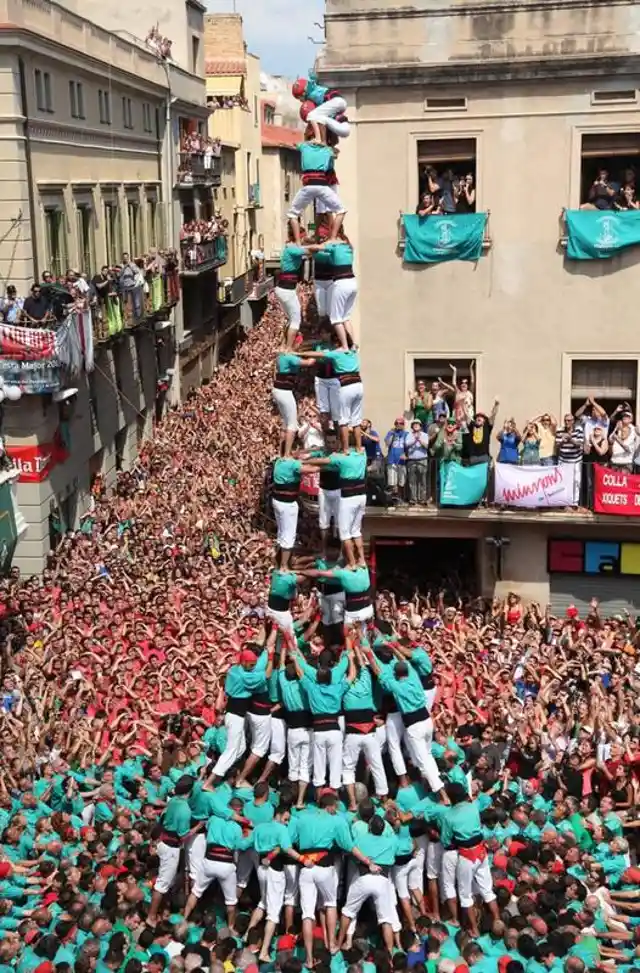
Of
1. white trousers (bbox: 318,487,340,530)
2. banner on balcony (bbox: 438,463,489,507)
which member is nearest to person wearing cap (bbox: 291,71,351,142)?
white trousers (bbox: 318,487,340,530)

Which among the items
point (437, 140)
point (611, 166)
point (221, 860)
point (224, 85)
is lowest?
point (221, 860)

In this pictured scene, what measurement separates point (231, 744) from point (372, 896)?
2.29 m

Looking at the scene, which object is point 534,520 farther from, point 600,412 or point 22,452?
point 22,452

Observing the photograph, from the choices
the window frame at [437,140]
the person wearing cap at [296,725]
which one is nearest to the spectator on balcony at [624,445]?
the window frame at [437,140]

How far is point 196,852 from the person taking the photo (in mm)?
12281

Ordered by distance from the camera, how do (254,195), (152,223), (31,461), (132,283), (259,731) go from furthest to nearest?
(254,195)
(152,223)
(132,283)
(31,461)
(259,731)

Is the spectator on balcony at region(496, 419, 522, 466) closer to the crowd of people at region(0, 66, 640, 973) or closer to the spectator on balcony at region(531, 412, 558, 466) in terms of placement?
the spectator on balcony at region(531, 412, 558, 466)

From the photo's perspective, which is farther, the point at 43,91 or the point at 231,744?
the point at 43,91

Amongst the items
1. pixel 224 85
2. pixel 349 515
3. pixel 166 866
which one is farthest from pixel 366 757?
pixel 224 85

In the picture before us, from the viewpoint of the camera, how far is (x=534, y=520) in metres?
20.3

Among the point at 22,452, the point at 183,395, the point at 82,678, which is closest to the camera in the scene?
the point at 82,678

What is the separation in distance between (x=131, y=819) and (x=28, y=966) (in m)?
2.65

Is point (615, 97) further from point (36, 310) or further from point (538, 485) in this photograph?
point (36, 310)

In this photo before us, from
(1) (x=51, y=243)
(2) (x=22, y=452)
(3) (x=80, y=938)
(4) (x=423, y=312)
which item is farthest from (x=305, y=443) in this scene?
(1) (x=51, y=243)
